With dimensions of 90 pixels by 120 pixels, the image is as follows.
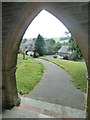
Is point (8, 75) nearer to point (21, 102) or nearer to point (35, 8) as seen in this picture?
point (21, 102)

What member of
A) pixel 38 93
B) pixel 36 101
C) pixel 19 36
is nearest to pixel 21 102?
pixel 36 101

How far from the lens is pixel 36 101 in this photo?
5.89 metres

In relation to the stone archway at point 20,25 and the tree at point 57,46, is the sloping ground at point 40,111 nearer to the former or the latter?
the stone archway at point 20,25

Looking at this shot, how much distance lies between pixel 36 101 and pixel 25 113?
1232 millimetres

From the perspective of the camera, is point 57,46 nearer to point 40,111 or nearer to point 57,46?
point 57,46

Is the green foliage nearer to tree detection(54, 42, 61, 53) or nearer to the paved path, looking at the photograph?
tree detection(54, 42, 61, 53)

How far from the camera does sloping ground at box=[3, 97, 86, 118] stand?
462 centimetres

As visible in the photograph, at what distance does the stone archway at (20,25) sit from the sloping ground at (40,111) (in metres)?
0.32

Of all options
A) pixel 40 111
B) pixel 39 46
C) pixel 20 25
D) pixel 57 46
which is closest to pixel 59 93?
pixel 40 111

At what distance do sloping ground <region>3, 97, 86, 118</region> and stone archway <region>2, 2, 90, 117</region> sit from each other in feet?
1.04

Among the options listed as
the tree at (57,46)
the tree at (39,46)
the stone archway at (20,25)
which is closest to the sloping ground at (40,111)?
the stone archway at (20,25)

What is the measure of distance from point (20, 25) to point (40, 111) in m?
2.41

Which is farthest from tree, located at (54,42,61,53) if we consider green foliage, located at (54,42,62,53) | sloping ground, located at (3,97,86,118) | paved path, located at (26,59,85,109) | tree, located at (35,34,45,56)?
sloping ground, located at (3,97,86,118)

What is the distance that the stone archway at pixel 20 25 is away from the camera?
372 cm
